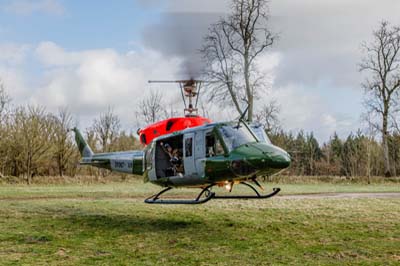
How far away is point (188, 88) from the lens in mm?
15477

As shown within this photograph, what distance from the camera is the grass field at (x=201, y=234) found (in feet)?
36.4

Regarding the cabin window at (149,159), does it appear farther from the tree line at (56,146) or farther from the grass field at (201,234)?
the tree line at (56,146)

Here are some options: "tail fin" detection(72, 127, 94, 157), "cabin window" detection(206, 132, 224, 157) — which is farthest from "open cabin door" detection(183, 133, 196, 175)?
"tail fin" detection(72, 127, 94, 157)

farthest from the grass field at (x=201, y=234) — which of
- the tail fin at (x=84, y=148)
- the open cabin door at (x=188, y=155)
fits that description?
the tail fin at (x=84, y=148)

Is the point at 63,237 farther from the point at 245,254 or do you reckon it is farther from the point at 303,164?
the point at 303,164

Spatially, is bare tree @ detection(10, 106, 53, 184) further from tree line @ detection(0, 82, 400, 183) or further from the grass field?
the grass field

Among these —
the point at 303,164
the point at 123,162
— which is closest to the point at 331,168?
the point at 303,164

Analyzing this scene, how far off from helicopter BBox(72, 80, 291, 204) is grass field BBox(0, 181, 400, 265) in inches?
55.2

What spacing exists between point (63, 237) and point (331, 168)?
60.0m

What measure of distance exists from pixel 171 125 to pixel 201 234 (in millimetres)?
3627

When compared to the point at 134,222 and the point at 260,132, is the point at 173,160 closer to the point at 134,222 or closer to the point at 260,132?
the point at 134,222

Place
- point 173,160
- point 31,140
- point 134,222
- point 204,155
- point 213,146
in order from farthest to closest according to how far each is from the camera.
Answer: point 31,140 < point 134,222 < point 173,160 < point 204,155 < point 213,146

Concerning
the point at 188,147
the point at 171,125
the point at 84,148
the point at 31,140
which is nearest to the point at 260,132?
the point at 188,147

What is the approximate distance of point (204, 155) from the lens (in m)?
13.6
